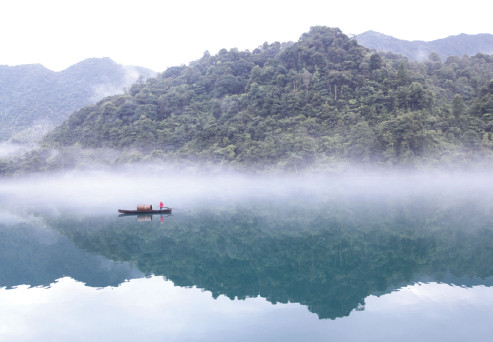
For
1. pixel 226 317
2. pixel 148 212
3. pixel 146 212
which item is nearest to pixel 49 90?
pixel 146 212

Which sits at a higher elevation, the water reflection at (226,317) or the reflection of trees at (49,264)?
the water reflection at (226,317)

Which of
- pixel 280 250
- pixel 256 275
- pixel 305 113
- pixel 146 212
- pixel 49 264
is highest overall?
pixel 305 113

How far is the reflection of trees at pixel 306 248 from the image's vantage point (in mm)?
11883

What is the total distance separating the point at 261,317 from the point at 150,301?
12.5ft

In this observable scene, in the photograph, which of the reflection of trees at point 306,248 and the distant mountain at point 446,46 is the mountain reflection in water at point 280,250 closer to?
the reflection of trees at point 306,248

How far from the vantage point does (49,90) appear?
4624 inches

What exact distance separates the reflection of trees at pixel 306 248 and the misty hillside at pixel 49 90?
7576cm

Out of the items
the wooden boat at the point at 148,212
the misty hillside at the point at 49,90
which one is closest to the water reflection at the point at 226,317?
the wooden boat at the point at 148,212

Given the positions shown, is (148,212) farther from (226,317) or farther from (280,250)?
(226,317)

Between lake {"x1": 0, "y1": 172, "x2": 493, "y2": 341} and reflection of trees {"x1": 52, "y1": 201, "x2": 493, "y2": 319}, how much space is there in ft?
0.23

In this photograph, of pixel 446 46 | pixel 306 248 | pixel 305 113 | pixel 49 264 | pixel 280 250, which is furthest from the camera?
pixel 446 46

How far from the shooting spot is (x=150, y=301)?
11.2 meters

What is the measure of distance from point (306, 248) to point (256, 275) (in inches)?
151

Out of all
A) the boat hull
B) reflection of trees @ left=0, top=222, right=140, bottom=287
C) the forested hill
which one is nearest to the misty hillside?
the forested hill
